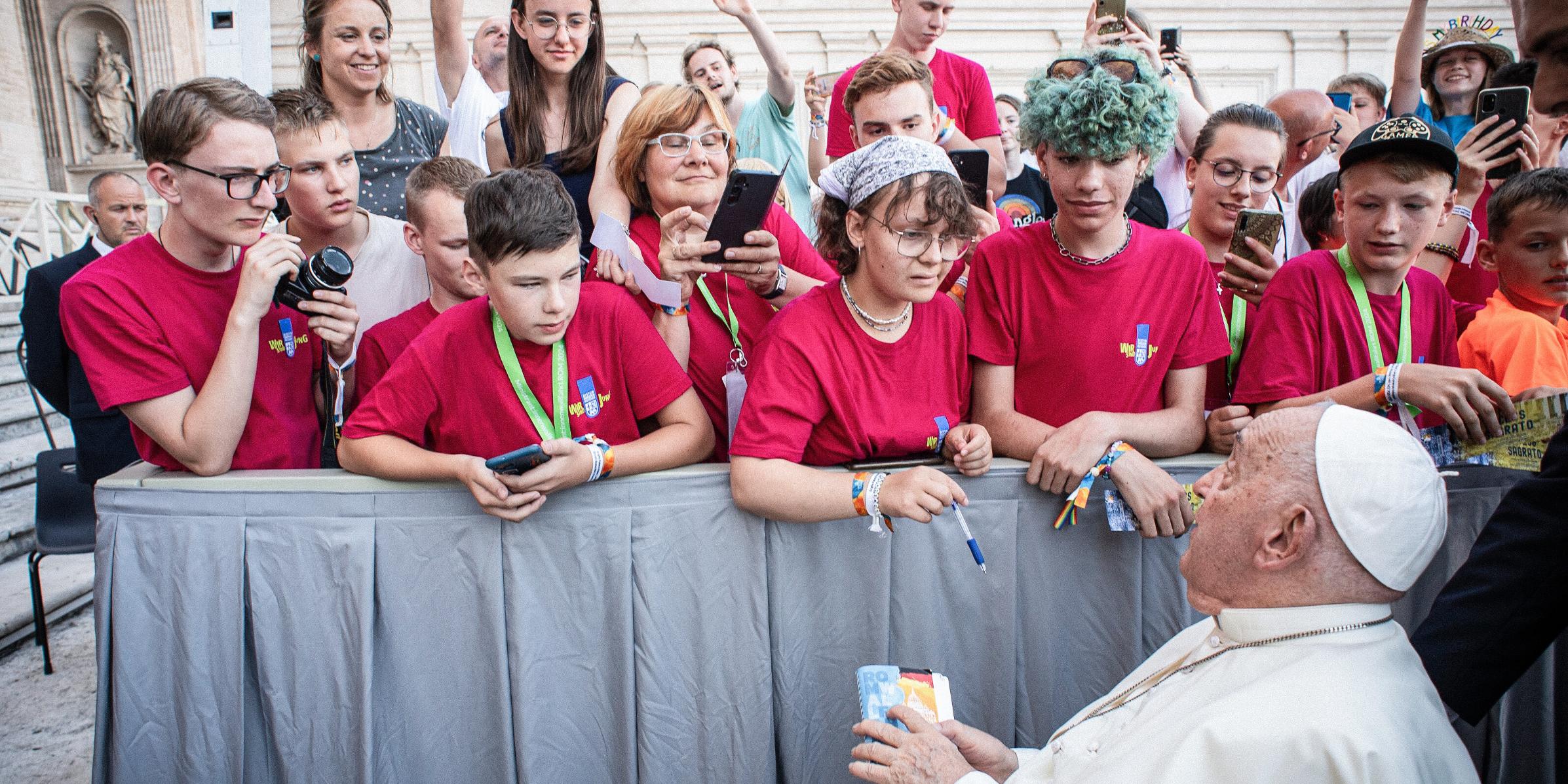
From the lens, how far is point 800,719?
2428mm

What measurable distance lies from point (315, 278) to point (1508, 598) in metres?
3.00

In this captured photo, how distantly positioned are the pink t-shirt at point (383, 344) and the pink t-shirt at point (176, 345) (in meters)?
0.15

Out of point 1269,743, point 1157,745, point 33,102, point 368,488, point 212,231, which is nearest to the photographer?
point 1269,743

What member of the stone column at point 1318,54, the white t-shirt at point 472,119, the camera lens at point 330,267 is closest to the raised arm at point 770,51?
the white t-shirt at point 472,119

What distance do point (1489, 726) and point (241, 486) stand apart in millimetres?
3384

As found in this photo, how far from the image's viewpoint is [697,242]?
2.73m

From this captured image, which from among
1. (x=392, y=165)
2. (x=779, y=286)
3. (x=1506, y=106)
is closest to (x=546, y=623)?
(x=779, y=286)

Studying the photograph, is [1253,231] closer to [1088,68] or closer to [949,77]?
[1088,68]

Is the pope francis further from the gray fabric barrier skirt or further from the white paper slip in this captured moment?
the white paper slip

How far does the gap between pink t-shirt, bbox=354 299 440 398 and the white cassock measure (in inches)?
86.1

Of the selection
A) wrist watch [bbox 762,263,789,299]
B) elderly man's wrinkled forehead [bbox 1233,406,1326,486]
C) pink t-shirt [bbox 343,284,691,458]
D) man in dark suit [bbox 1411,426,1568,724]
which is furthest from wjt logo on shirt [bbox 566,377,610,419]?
man in dark suit [bbox 1411,426,1568,724]

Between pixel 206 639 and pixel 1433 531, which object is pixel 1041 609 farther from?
pixel 206 639

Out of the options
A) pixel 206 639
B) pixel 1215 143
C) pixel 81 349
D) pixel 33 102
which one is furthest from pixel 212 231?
pixel 33 102

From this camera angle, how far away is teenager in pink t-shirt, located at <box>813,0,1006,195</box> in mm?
4145
